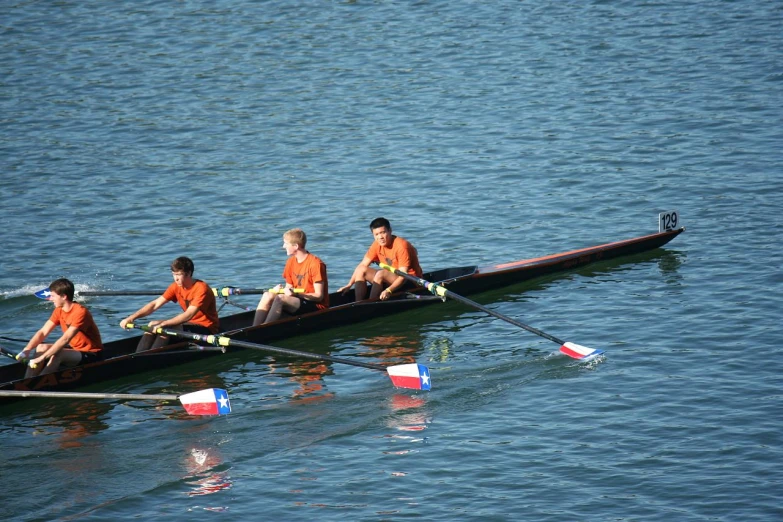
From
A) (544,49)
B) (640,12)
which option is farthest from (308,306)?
(640,12)

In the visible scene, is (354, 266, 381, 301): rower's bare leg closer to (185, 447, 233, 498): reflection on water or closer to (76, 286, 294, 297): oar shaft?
(76, 286, 294, 297): oar shaft

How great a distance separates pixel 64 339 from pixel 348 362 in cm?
351

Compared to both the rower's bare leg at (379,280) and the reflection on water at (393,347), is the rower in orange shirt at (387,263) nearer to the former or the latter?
the rower's bare leg at (379,280)

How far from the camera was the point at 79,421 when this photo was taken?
13.6 metres

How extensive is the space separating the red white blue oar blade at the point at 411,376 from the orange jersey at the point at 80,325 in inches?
149

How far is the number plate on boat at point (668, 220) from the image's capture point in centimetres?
1883

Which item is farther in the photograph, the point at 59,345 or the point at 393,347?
the point at 393,347

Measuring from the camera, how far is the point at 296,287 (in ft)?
52.2

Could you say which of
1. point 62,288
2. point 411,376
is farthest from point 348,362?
point 62,288

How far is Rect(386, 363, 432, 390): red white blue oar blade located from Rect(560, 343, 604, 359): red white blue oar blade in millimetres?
2067

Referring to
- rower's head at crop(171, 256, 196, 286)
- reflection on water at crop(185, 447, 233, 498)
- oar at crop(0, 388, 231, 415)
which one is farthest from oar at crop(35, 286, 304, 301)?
reflection on water at crop(185, 447, 233, 498)

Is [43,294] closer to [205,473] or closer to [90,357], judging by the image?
[90,357]

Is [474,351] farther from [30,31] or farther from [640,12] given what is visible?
[30,31]

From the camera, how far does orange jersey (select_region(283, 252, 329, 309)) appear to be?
614 inches
